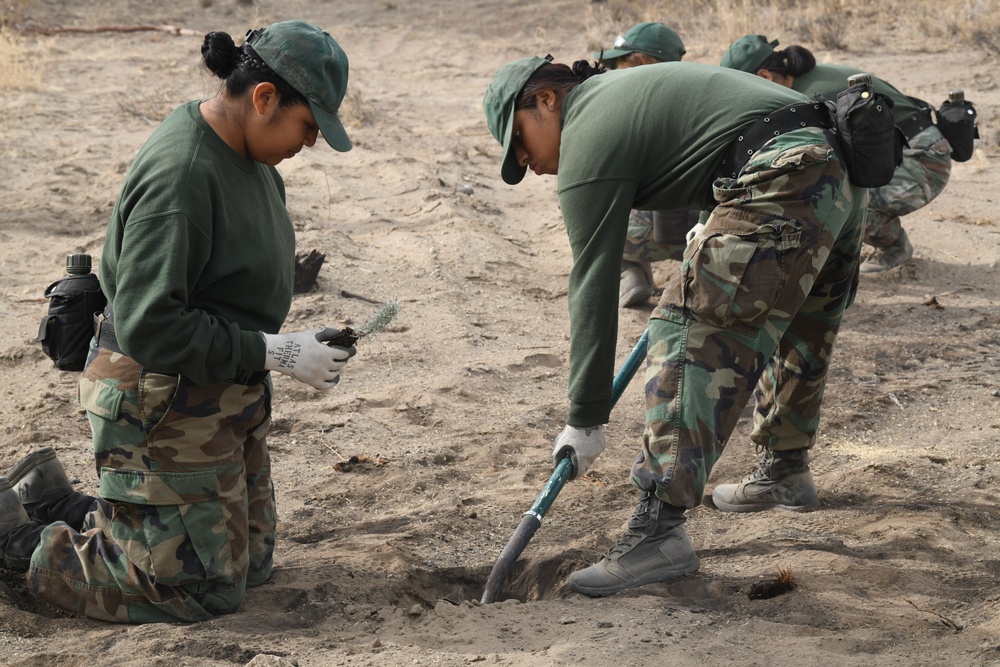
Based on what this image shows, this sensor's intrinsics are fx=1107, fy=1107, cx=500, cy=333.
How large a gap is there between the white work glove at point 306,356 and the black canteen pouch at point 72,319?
0.55 m

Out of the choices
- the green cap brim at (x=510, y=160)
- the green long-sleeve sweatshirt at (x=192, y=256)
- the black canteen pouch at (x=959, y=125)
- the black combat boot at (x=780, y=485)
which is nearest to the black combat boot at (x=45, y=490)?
the green long-sleeve sweatshirt at (x=192, y=256)

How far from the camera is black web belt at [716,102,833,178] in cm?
310

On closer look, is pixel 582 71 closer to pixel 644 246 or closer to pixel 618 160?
pixel 618 160

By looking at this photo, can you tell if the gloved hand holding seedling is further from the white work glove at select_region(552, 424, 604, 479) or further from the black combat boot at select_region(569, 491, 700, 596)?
the black combat boot at select_region(569, 491, 700, 596)

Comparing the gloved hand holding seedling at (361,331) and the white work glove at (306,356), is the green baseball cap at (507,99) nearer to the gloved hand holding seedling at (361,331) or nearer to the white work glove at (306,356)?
the gloved hand holding seedling at (361,331)

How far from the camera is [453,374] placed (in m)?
5.16

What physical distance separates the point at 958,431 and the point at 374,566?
2.51 metres

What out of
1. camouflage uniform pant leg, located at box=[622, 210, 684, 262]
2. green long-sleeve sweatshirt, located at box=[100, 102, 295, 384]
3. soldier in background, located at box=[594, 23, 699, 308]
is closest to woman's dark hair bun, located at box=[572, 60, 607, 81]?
green long-sleeve sweatshirt, located at box=[100, 102, 295, 384]

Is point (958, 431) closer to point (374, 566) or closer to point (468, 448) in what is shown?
point (468, 448)

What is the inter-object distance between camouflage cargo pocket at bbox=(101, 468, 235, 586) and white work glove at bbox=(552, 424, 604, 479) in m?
1.00

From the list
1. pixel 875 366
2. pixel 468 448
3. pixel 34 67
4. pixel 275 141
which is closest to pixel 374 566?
pixel 468 448

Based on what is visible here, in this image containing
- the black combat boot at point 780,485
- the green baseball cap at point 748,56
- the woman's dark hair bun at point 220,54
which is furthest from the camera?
the green baseball cap at point 748,56

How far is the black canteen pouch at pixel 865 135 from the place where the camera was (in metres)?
3.15

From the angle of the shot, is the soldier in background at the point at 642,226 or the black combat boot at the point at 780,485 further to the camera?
the soldier in background at the point at 642,226
